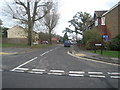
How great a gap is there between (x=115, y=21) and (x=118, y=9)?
2270 millimetres

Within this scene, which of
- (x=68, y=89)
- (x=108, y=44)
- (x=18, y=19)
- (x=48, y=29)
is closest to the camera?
(x=68, y=89)

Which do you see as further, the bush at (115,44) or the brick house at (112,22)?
the brick house at (112,22)

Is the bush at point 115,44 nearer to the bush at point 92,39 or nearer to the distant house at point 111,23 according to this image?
the bush at point 92,39

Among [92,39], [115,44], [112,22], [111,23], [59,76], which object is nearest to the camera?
[59,76]

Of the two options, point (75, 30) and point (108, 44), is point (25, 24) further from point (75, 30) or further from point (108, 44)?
point (75, 30)

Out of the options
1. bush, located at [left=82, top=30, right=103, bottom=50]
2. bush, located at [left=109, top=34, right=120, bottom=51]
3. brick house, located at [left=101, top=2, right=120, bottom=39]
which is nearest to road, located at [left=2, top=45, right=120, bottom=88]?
bush, located at [left=109, top=34, right=120, bottom=51]

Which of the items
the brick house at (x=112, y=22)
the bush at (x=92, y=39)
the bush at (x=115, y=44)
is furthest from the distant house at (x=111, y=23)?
the bush at (x=115, y=44)

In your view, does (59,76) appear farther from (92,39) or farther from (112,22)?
(112,22)

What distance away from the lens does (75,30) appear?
2891 inches

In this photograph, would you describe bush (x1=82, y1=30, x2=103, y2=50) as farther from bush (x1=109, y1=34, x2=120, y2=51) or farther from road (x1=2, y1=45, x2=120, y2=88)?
road (x1=2, y1=45, x2=120, y2=88)

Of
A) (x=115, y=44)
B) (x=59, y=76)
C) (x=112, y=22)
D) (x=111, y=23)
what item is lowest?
(x=59, y=76)

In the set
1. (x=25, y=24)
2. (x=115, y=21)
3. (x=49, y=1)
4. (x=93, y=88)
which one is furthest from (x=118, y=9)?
(x=93, y=88)

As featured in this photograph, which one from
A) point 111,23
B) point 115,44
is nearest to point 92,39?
point 115,44

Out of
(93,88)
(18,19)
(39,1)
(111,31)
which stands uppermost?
(39,1)
